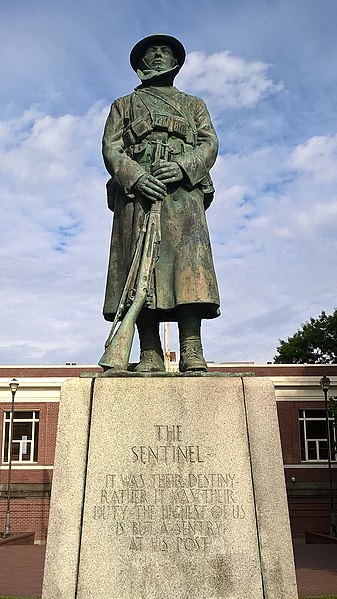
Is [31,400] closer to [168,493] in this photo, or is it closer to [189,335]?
[189,335]

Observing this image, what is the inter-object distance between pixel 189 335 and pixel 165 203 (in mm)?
1098

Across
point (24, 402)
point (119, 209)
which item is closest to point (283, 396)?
point (24, 402)

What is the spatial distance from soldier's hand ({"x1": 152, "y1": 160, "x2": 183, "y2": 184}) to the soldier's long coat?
64 millimetres

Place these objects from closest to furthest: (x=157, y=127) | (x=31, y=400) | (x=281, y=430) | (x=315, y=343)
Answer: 1. (x=157, y=127)
2. (x=281, y=430)
3. (x=31, y=400)
4. (x=315, y=343)

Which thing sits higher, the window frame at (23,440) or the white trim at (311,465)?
the window frame at (23,440)

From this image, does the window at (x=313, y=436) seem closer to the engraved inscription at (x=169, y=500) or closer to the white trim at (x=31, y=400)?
the white trim at (x=31, y=400)

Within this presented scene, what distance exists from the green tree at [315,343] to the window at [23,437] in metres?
20.1

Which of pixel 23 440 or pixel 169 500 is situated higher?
pixel 23 440

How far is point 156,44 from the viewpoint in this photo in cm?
612

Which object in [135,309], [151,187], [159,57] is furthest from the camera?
[159,57]

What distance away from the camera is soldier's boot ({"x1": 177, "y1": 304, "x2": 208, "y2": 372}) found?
5.52 meters

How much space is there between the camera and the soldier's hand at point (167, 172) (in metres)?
5.55

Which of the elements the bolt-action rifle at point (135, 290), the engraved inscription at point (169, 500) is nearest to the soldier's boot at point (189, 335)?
the bolt-action rifle at point (135, 290)

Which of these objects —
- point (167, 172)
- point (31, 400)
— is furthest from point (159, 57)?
point (31, 400)
